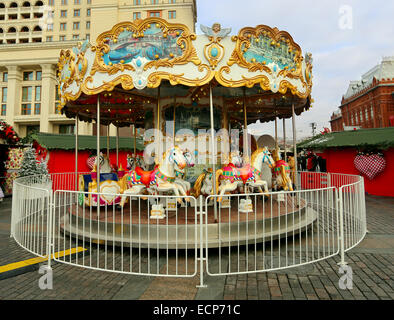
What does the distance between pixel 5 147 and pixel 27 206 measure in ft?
24.9

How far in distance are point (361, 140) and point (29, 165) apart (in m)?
16.4

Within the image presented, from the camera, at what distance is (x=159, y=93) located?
22.3 ft

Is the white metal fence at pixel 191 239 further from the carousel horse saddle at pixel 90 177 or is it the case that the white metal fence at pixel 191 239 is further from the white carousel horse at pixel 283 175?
the white carousel horse at pixel 283 175

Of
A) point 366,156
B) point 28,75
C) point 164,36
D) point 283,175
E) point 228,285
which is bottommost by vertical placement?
point 228,285

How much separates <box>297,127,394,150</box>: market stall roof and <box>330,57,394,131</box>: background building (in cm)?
2886

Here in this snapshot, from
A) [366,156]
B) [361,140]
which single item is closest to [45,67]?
[361,140]

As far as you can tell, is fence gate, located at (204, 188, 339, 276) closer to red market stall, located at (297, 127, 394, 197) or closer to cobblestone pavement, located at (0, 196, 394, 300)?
cobblestone pavement, located at (0, 196, 394, 300)

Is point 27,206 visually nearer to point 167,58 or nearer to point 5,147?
point 167,58

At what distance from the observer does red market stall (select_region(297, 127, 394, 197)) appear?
11.1 meters

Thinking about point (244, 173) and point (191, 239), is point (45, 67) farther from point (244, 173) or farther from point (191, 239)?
point (191, 239)

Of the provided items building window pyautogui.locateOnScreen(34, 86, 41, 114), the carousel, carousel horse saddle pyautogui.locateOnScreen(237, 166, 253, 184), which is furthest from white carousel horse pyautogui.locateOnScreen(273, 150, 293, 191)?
building window pyautogui.locateOnScreen(34, 86, 41, 114)

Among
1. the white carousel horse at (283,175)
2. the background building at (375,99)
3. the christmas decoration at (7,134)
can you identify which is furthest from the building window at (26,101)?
the background building at (375,99)

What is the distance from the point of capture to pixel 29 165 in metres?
11.5

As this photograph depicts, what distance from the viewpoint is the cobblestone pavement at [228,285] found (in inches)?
119
